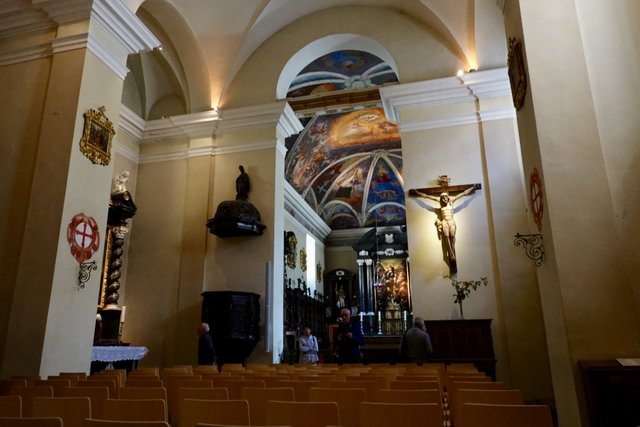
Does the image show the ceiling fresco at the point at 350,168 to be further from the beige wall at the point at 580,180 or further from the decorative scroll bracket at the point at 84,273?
the beige wall at the point at 580,180

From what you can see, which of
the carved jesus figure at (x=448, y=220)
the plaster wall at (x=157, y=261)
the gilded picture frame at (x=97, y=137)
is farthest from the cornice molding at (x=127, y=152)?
the carved jesus figure at (x=448, y=220)

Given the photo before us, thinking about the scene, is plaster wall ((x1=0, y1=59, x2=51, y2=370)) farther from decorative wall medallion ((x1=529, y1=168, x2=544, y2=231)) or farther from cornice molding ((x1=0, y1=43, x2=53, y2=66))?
decorative wall medallion ((x1=529, y1=168, x2=544, y2=231))

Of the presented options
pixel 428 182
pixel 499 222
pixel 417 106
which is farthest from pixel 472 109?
pixel 499 222

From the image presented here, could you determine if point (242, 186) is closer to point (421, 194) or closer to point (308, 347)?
point (308, 347)

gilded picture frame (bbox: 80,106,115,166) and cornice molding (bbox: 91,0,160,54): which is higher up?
cornice molding (bbox: 91,0,160,54)

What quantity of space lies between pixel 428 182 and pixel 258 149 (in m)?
3.78

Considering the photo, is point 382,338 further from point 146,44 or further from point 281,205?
point 146,44

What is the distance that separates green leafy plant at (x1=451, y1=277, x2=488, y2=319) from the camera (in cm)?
832

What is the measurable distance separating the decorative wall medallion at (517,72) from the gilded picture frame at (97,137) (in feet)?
18.4

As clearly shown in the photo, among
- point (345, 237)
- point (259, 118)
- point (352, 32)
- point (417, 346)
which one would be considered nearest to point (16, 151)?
point (259, 118)

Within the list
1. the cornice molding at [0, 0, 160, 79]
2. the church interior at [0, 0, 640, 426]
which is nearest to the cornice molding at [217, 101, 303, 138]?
the church interior at [0, 0, 640, 426]

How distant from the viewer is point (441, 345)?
795 centimetres

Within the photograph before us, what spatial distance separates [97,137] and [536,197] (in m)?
5.85

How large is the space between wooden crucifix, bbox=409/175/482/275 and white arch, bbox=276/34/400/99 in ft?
10.6
